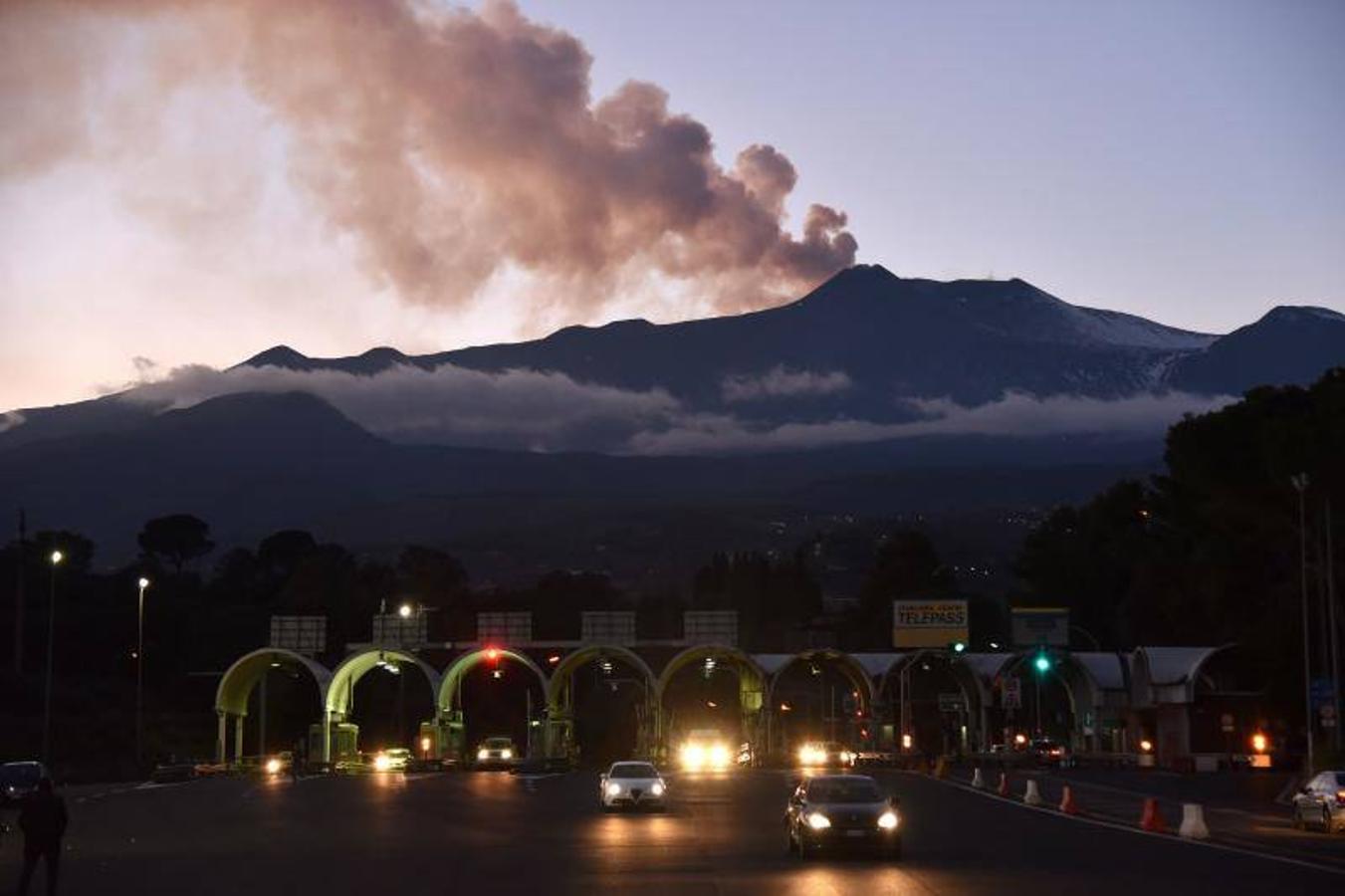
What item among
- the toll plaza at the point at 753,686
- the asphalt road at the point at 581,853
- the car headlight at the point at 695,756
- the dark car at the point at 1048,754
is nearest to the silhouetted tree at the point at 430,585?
the toll plaza at the point at 753,686

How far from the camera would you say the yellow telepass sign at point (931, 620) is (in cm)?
10725

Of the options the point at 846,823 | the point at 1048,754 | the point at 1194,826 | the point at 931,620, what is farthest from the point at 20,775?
the point at 931,620

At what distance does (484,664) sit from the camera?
13362 centimetres

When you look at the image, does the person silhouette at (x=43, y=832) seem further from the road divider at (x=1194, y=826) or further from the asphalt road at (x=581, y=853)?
the road divider at (x=1194, y=826)

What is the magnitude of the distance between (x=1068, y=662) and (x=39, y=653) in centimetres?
7269

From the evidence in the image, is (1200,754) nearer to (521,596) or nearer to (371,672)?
(371,672)

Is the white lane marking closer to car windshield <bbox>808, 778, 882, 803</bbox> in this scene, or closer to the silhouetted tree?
car windshield <bbox>808, 778, 882, 803</bbox>

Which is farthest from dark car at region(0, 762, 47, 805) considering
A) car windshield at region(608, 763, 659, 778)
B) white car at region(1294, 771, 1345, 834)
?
white car at region(1294, 771, 1345, 834)

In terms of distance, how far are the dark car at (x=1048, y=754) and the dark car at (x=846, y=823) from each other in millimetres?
57920

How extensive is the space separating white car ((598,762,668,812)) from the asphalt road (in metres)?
1.14

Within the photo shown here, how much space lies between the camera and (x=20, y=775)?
2105 inches

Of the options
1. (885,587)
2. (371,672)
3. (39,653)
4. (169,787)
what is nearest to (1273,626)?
(169,787)

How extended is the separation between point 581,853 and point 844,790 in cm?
462

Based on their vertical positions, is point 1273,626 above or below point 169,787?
above
